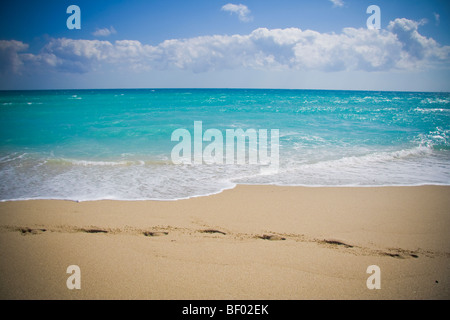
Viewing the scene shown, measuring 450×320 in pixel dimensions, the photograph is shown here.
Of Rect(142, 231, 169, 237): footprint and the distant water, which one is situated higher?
the distant water

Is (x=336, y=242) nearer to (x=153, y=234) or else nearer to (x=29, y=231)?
(x=153, y=234)

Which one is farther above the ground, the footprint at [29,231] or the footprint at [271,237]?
the footprint at [29,231]

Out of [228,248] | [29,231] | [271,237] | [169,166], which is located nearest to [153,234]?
[228,248]

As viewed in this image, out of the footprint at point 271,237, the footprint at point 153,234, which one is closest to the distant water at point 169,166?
the footprint at point 153,234

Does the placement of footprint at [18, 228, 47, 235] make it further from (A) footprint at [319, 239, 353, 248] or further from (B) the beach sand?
(A) footprint at [319, 239, 353, 248]

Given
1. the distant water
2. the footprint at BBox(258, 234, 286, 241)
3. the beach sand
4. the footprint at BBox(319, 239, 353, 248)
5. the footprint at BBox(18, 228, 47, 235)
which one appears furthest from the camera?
the distant water

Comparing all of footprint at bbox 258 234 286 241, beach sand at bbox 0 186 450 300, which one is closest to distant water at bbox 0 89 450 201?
beach sand at bbox 0 186 450 300

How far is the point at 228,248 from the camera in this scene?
3.50 m

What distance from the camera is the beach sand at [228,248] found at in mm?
2770

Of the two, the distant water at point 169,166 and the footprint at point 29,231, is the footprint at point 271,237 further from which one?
the footprint at point 29,231

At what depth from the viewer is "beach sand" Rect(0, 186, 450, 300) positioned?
2.77 metres

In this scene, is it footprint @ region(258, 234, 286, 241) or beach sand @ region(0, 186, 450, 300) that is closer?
beach sand @ region(0, 186, 450, 300)

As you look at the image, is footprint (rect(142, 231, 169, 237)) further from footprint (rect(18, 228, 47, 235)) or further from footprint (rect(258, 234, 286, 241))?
footprint (rect(18, 228, 47, 235))

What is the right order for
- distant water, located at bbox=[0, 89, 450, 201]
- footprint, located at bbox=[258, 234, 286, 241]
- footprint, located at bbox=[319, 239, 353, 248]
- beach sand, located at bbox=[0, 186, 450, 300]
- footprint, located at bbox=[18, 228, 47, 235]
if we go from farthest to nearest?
distant water, located at bbox=[0, 89, 450, 201] → footprint, located at bbox=[18, 228, 47, 235] → footprint, located at bbox=[258, 234, 286, 241] → footprint, located at bbox=[319, 239, 353, 248] → beach sand, located at bbox=[0, 186, 450, 300]
